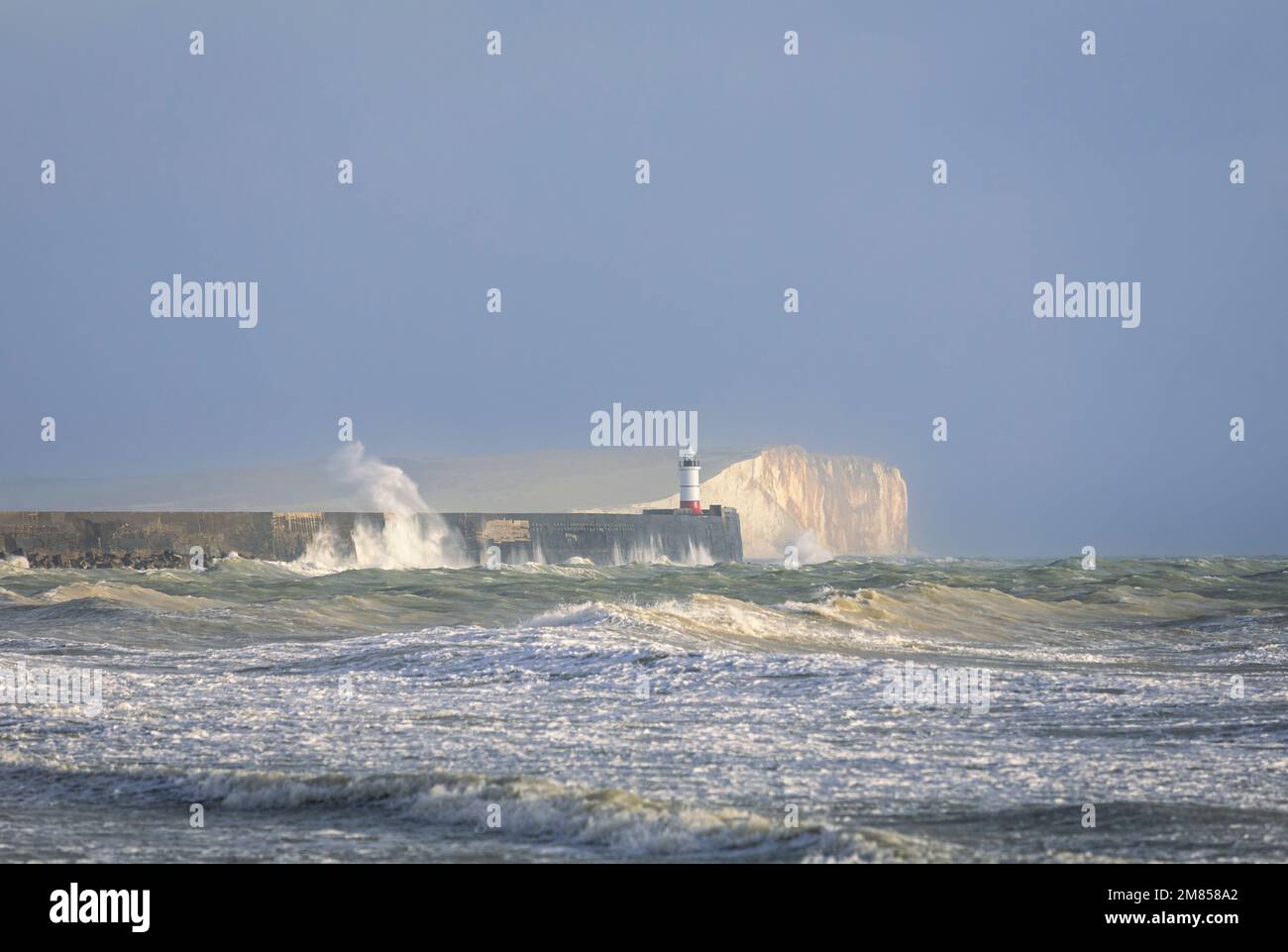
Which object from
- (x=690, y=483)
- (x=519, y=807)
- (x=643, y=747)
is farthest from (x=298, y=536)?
(x=519, y=807)

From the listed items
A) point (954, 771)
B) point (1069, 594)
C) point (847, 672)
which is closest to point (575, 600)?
point (1069, 594)

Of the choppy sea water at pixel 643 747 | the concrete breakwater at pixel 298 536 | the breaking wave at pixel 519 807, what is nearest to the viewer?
the breaking wave at pixel 519 807

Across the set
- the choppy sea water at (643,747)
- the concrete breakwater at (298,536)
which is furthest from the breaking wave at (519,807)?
the concrete breakwater at (298,536)

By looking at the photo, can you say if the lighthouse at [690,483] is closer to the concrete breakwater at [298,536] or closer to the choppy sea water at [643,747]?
the concrete breakwater at [298,536]

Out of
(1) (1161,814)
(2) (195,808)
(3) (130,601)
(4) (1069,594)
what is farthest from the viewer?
(4) (1069,594)

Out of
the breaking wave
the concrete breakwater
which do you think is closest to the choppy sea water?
the breaking wave
